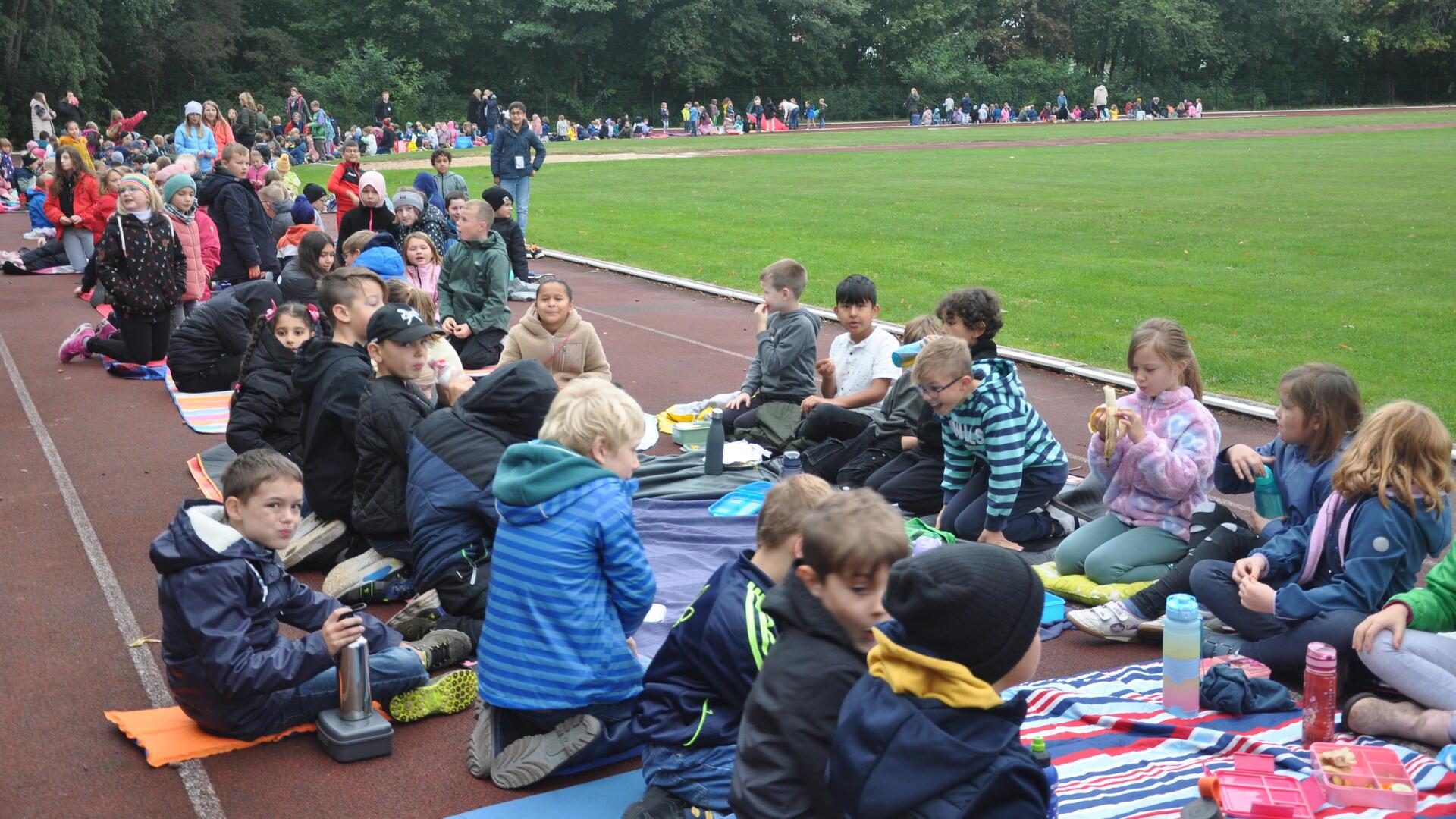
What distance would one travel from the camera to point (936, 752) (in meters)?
2.89

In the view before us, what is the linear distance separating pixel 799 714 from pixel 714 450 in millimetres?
5111

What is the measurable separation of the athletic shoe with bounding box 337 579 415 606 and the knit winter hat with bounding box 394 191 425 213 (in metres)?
7.33

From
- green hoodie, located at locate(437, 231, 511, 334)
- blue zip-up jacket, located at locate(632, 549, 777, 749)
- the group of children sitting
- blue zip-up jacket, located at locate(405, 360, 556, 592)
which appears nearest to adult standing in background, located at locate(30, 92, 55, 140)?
green hoodie, located at locate(437, 231, 511, 334)

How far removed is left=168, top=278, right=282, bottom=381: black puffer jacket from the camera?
35.5ft

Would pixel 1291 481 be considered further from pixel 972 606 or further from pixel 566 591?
pixel 972 606

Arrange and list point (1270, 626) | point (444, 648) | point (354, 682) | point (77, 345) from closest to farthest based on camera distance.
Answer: point (354, 682), point (1270, 626), point (444, 648), point (77, 345)

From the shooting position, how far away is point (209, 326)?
10.9 m

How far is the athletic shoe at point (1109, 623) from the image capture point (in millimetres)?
5844

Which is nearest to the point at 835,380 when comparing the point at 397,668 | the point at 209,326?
the point at 397,668

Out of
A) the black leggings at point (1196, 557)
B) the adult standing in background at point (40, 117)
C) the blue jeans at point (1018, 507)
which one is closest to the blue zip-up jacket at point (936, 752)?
the black leggings at point (1196, 557)

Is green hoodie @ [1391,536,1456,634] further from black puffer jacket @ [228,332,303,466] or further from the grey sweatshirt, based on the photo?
black puffer jacket @ [228,332,303,466]

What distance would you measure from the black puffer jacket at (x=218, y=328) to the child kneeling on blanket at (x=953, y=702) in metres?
8.91

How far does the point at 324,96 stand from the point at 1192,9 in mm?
48566

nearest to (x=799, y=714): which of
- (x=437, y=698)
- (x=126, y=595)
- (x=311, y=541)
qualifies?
(x=437, y=698)
